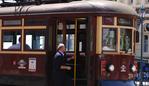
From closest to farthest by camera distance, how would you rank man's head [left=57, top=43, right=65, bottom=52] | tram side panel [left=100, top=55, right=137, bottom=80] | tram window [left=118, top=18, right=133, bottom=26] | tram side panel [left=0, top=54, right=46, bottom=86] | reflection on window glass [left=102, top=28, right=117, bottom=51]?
man's head [left=57, top=43, right=65, bottom=52]
tram side panel [left=100, top=55, right=137, bottom=80]
reflection on window glass [left=102, top=28, right=117, bottom=51]
tram window [left=118, top=18, right=133, bottom=26]
tram side panel [left=0, top=54, right=46, bottom=86]

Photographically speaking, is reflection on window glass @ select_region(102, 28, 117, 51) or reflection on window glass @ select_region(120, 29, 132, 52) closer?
reflection on window glass @ select_region(102, 28, 117, 51)

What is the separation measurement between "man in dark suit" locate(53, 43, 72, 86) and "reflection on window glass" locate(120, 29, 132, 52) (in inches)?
62.1

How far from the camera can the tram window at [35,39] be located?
15.3 meters

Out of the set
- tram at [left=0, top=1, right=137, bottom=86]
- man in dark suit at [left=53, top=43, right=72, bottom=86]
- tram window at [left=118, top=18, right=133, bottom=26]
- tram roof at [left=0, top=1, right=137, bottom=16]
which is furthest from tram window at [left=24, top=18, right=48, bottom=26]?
tram window at [left=118, top=18, right=133, bottom=26]

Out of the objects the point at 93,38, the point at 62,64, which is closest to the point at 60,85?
the point at 62,64

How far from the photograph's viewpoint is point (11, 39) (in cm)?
1608

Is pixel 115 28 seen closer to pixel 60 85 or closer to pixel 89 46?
pixel 89 46

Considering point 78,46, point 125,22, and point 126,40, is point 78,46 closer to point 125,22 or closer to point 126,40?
point 126,40

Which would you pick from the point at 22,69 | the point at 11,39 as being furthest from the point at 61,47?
the point at 11,39

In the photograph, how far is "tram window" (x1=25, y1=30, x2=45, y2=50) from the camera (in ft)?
50.2

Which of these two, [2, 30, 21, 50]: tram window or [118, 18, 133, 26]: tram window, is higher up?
[118, 18, 133, 26]: tram window

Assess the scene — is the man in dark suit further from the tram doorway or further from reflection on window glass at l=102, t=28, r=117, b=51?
reflection on window glass at l=102, t=28, r=117, b=51

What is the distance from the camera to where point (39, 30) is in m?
15.3

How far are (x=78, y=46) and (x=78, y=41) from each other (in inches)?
5.5
